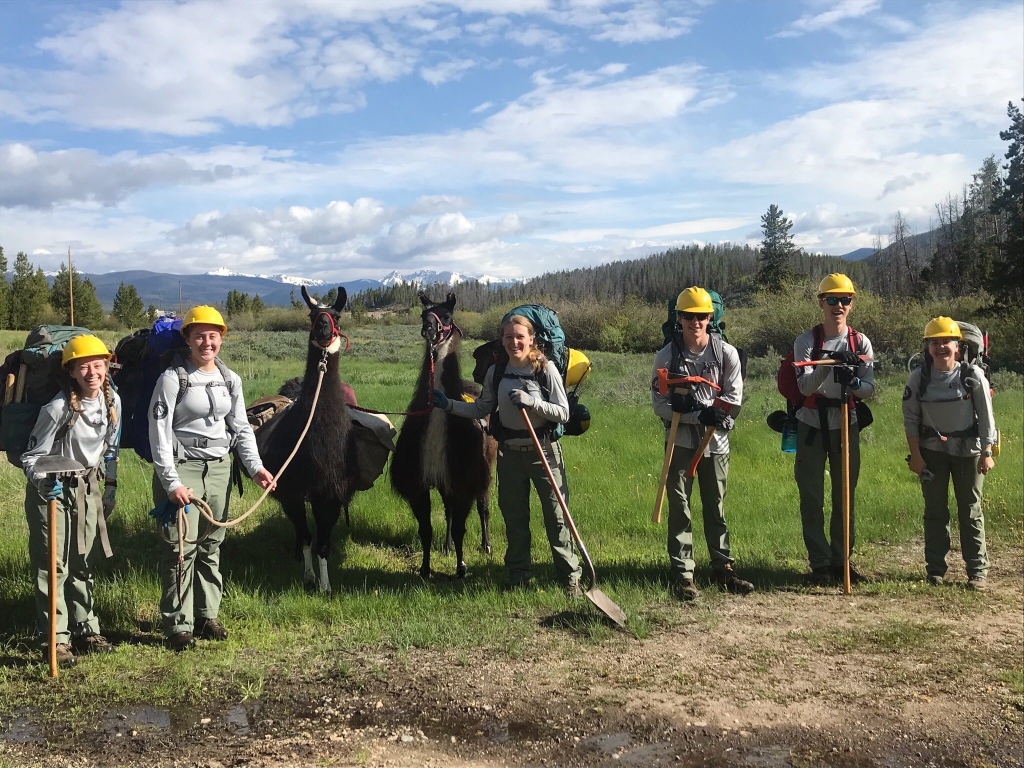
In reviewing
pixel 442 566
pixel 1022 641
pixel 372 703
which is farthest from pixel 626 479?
pixel 372 703

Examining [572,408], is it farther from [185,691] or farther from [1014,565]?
[1014,565]

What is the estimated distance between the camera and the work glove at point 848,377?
20.0 ft

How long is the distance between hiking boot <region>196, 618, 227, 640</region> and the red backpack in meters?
4.64

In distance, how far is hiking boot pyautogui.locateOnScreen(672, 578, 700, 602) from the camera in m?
6.18

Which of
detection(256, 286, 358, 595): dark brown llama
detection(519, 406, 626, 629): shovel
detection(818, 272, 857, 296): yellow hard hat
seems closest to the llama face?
detection(256, 286, 358, 595): dark brown llama

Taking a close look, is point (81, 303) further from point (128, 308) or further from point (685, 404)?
point (685, 404)

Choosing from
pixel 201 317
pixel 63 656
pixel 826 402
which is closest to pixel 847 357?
pixel 826 402

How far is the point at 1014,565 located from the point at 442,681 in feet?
18.7

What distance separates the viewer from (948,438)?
6.39 meters

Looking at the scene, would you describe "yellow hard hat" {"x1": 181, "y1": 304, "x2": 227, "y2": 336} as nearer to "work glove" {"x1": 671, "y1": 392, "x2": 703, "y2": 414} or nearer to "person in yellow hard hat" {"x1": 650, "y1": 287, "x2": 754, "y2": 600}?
"person in yellow hard hat" {"x1": 650, "y1": 287, "x2": 754, "y2": 600}

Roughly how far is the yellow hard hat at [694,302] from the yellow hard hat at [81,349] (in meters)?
4.06

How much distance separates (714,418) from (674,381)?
1.35 feet

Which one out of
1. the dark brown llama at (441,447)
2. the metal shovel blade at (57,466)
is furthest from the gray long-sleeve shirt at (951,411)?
the metal shovel blade at (57,466)

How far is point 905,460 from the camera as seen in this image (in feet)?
37.7
